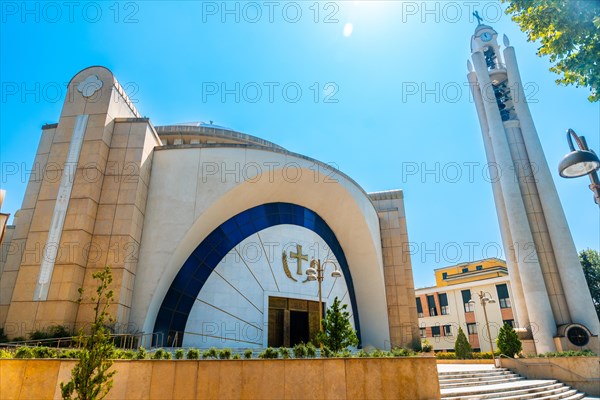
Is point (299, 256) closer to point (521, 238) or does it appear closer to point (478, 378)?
point (478, 378)

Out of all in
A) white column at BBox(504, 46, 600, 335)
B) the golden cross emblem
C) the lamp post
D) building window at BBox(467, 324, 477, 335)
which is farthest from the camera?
building window at BBox(467, 324, 477, 335)

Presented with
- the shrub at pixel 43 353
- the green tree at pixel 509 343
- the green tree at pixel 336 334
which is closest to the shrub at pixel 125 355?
the shrub at pixel 43 353

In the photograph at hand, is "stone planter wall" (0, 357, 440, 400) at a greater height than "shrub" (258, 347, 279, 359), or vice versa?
"shrub" (258, 347, 279, 359)

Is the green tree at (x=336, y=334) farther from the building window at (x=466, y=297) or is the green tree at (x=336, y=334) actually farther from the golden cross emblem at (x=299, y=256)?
the building window at (x=466, y=297)

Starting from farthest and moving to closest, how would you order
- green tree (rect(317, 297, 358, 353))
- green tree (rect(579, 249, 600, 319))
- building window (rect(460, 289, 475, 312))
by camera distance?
building window (rect(460, 289, 475, 312)) < green tree (rect(579, 249, 600, 319)) < green tree (rect(317, 297, 358, 353))

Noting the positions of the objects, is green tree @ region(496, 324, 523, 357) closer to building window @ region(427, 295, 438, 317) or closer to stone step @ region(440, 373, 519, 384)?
stone step @ region(440, 373, 519, 384)

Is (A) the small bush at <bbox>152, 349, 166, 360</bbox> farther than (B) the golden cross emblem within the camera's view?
No

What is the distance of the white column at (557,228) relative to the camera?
19.1 m

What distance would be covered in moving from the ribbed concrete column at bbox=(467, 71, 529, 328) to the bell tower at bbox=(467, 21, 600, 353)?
5 cm

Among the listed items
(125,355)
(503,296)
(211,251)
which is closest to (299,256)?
(211,251)

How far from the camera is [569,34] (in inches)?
250

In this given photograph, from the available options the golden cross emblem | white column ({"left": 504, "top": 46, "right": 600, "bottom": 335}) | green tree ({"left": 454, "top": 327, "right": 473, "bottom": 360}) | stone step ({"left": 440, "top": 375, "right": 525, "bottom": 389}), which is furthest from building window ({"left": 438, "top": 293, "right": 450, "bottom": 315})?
the golden cross emblem

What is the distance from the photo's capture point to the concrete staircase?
10.6 metres

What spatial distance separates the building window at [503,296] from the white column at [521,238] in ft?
56.4
